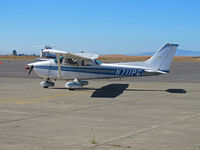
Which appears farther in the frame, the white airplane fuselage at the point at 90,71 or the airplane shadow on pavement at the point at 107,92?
the white airplane fuselage at the point at 90,71

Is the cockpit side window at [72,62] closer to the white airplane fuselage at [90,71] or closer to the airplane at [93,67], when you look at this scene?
the airplane at [93,67]

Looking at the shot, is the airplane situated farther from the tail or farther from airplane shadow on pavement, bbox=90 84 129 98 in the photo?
airplane shadow on pavement, bbox=90 84 129 98

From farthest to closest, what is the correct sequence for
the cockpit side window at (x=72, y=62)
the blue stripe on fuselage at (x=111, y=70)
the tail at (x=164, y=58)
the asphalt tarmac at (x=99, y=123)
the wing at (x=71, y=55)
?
1. the cockpit side window at (x=72, y=62)
2. the blue stripe on fuselage at (x=111, y=70)
3. the tail at (x=164, y=58)
4. the wing at (x=71, y=55)
5. the asphalt tarmac at (x=99, y=123)

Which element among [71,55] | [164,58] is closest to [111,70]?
[71,55]

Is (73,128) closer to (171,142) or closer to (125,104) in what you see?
(171,142)

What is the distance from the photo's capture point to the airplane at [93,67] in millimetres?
18094

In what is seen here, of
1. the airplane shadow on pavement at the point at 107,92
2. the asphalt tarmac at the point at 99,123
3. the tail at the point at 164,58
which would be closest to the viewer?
the asphalt tarmac at the point at 99,123

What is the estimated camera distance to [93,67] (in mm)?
18609

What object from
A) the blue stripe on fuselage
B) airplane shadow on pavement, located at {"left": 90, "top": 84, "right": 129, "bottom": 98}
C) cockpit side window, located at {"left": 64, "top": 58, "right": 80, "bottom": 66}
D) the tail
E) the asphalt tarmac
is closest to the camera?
the asphalt tarmac

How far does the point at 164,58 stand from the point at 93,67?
4076 mm

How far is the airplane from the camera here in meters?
18.1

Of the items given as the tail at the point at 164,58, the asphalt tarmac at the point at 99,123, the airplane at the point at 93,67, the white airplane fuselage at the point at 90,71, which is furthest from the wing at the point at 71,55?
the tail at the point at 164,58

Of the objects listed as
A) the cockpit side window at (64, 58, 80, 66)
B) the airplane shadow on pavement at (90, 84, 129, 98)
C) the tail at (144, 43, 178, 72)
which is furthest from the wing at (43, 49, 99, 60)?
the tail at (144, 43, 178, 72)

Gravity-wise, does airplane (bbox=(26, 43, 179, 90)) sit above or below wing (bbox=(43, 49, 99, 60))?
below
